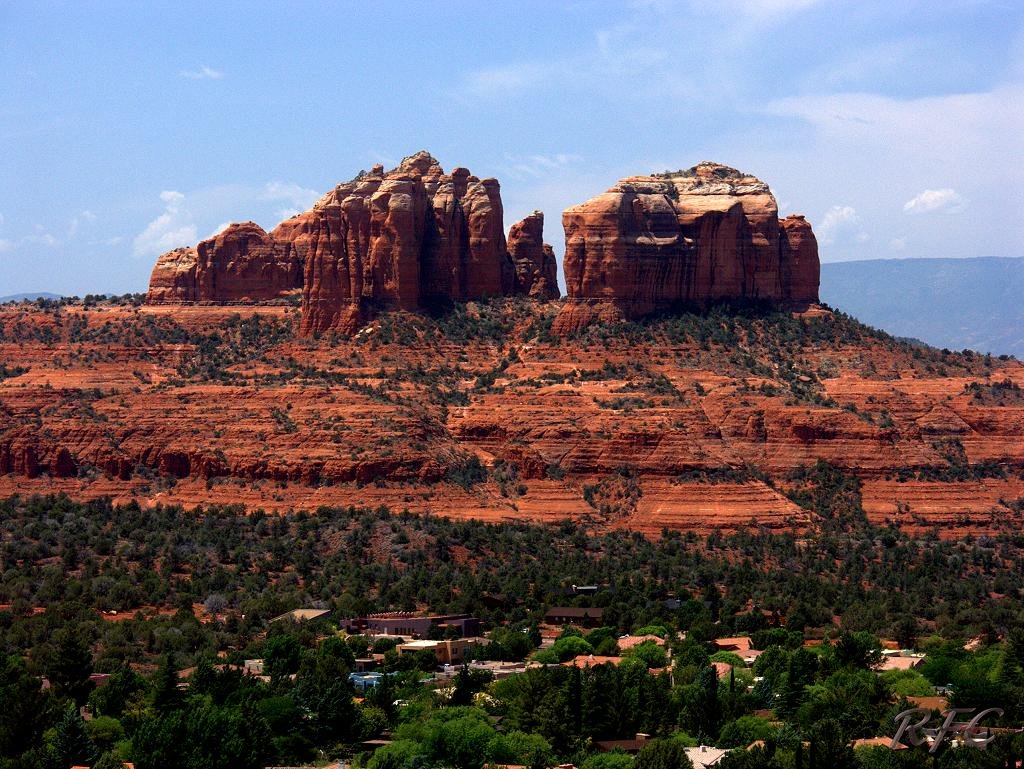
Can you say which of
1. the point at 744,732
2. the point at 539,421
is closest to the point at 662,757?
the point at 744,732

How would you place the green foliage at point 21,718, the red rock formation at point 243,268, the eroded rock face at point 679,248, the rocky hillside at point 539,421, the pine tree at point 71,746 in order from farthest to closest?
1. the red rock formation at point 243,268
2. the eroded rock face at point 679,248
3. the rocky hillside at point 539,421
4. the green foliage at point 21,718
5. the pine tree at point 71,746

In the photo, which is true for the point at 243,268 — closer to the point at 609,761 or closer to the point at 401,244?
the point at 401,244

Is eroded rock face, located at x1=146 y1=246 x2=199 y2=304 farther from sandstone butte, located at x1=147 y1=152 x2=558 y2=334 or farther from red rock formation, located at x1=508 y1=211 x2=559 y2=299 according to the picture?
red rock formation, located at x1=508 y1=211 x2=559 y2=299

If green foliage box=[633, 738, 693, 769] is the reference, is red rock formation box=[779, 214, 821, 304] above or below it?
above

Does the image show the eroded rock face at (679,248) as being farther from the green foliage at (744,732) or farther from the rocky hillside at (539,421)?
the green foliage at (744,732)

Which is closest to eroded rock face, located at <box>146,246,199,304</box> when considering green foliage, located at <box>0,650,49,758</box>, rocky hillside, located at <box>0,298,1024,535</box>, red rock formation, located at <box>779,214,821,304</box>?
rocky hillside, located at <box>0,298,1024,535</box>

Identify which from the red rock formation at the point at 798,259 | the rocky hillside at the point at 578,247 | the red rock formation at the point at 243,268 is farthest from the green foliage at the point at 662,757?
the red rock formation at the point at 243,268
